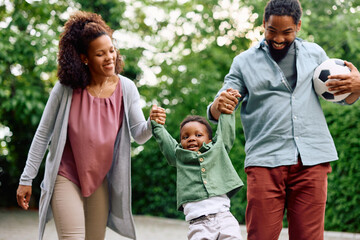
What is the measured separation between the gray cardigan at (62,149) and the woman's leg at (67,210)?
0.06m

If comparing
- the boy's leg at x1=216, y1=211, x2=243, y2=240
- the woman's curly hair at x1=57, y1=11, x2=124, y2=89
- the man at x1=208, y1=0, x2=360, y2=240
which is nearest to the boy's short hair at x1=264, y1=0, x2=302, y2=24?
the man at x1=208, y1=0, x2=360, y2=240

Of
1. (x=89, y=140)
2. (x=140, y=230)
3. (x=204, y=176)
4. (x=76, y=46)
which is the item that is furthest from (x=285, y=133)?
(x=140, y=230)

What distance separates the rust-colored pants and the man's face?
0.81 m

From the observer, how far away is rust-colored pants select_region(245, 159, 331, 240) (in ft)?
10.5

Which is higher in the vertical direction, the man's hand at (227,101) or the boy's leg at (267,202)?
the man's hand at (227,101)

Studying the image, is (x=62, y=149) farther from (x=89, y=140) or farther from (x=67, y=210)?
(x=67, y=210)

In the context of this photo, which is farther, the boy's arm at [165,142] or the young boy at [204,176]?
the boy's arm at [165,142]

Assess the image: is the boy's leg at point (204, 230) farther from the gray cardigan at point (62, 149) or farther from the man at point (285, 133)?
the gray cardigan at point (62, 149)

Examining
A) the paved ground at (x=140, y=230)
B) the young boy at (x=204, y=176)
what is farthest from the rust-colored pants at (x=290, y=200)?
the paved ground at (x=140, y=230)

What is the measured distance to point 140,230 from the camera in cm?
834

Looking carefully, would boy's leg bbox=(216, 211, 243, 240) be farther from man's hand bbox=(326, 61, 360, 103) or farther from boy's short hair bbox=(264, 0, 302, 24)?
boy's short hair bbox=(264, 0, 302, 24)

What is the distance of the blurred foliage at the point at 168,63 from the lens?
7527 mm

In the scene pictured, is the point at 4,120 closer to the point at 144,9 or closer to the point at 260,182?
the point at 144,9

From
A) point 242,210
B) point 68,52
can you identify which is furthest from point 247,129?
point 242,210
